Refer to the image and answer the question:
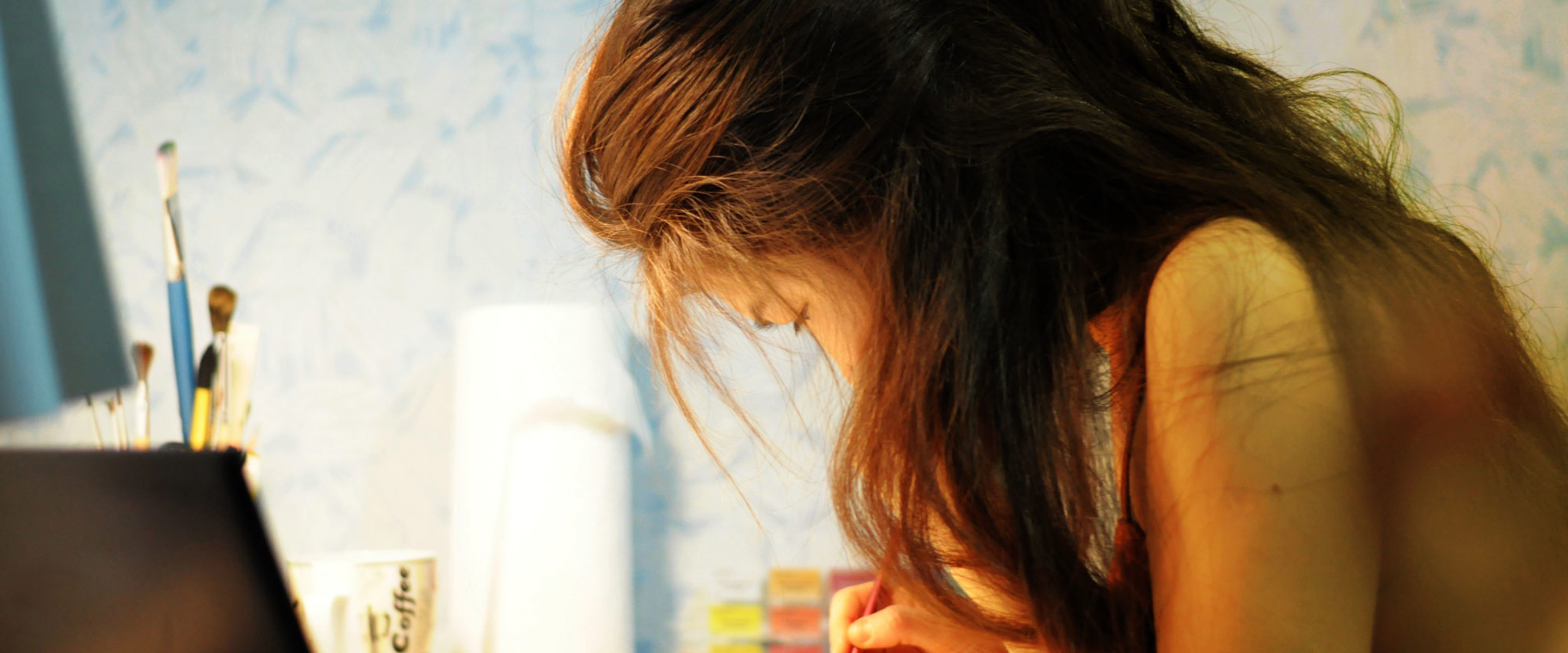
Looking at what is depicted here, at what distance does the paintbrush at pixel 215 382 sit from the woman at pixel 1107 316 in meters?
0.30

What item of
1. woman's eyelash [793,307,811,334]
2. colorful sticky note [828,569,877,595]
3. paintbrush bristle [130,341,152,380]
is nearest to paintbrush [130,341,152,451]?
paintbrush bristle [130,341,152,380]

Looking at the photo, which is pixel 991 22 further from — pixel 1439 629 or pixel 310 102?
pixel 310 102

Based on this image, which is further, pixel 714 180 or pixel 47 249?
pixel 47 249

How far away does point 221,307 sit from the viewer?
0.59 meters

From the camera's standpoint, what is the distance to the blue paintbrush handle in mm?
556

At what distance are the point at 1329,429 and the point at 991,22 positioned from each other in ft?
0.67

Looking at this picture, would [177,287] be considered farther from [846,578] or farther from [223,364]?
[846,578]

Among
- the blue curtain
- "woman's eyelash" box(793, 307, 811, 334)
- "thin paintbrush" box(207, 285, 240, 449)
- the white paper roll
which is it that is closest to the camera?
"woman's eyelash" box(793, 307, 811, 334)

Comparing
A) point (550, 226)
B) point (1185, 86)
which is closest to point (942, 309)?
point (1185, 86)

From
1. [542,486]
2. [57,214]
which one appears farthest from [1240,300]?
[57,214]

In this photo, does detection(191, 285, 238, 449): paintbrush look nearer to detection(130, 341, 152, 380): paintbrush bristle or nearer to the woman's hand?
detection(130, 341, 152, 380): paintbrush bristle

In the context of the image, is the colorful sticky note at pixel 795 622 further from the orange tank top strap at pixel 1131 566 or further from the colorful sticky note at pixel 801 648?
the orange tank top strap at pixel 1131 566

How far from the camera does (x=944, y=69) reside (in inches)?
15.4

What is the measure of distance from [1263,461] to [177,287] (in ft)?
1.89
